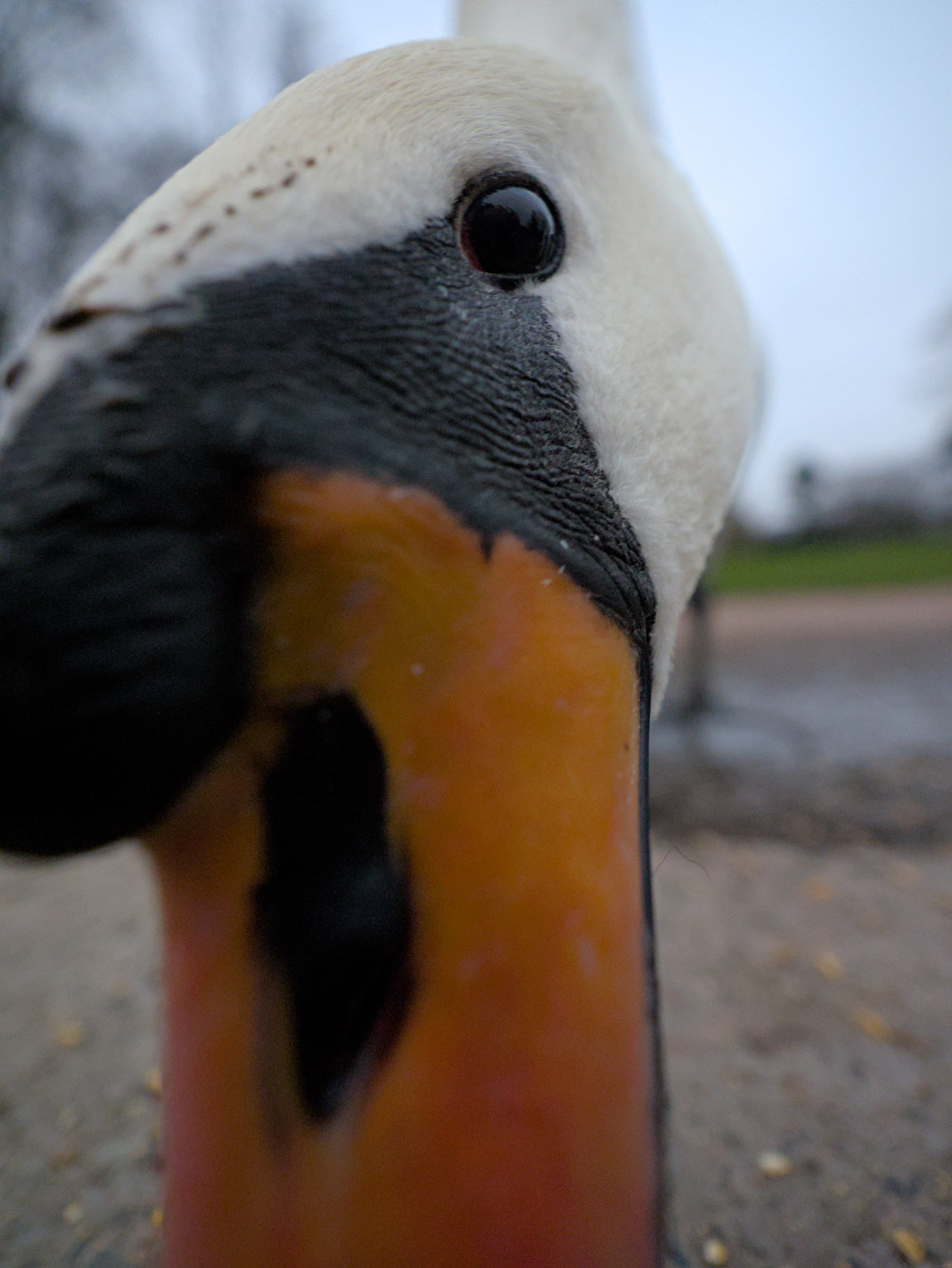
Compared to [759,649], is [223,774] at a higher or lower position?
higher

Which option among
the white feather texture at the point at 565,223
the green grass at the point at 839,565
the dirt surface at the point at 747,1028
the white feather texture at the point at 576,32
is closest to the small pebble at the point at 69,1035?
the dirt surface at the point at 747,1028

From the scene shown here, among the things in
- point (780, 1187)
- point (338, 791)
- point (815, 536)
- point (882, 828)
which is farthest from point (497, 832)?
point (815, 536)

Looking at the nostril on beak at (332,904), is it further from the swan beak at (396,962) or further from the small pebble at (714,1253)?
the small pebble at (714,1253)

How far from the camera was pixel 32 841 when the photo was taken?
0.42 metres

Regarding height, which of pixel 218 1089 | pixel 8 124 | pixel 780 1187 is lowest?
pixel 780 1187

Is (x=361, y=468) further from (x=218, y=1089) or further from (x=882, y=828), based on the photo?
(x=882, y=828)


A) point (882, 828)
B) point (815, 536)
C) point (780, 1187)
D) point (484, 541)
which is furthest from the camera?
point (815, 536)

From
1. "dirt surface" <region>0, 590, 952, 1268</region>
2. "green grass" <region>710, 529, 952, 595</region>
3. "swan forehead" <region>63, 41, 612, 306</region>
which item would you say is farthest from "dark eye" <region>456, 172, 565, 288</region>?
"green grass" <region>710, 529, 952, 595</region>

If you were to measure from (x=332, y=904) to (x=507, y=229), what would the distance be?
511 millimetres

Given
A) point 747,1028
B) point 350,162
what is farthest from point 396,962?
point 747,1028

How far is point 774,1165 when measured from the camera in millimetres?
1266

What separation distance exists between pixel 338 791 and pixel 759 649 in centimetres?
647

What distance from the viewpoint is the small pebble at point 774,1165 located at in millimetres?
1249

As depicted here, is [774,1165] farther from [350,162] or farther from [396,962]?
[350,162]
